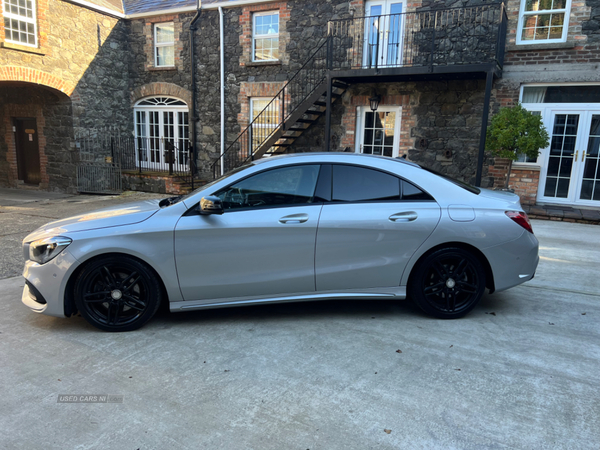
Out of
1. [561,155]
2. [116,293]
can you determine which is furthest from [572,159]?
[116,293]

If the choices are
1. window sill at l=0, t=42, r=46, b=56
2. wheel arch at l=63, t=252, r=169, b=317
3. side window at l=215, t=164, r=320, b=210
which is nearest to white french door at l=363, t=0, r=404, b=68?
side window at l=215, t=164, r=320, b=210

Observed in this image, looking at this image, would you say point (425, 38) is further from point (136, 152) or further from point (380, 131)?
point (136, 152)

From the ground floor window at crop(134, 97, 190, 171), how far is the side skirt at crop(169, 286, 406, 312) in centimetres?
1142

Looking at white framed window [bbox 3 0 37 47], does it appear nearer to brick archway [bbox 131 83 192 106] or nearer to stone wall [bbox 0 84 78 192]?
stone wall [bbox 0 84 78 192]

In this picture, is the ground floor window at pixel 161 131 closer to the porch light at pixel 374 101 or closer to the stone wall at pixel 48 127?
the stone wall at pixel 48 127

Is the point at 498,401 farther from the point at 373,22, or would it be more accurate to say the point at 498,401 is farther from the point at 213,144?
the point at 213,144

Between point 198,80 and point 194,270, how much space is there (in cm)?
1198

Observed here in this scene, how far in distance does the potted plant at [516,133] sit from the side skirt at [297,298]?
694cm

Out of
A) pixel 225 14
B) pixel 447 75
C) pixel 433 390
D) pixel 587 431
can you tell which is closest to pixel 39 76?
pixel 225 14

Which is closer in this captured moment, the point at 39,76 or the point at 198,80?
the point at 39,76

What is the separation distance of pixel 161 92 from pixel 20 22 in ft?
13.8

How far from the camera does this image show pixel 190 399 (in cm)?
281

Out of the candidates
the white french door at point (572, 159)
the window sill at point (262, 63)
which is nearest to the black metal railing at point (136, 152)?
the window sill at point (262, 63)

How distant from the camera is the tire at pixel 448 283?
13.0 ft
